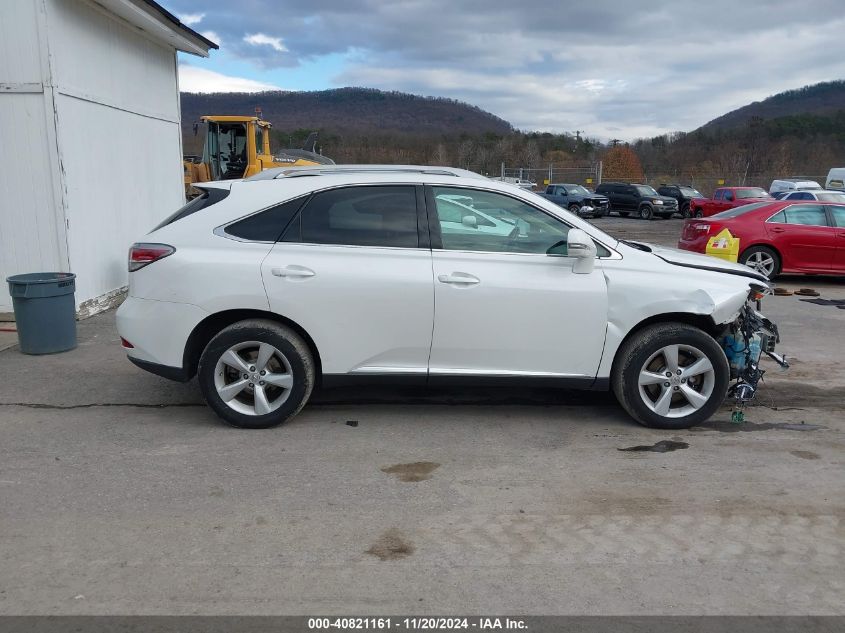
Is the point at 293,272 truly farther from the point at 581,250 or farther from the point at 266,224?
the point at 581,250

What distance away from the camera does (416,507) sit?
3979mm

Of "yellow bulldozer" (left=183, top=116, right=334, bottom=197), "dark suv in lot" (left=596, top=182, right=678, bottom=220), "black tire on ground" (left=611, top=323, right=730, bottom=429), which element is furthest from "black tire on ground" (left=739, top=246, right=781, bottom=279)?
"dark suv in lot" (left=596, top=182, right=678, bottom=220)

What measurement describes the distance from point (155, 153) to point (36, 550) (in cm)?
918

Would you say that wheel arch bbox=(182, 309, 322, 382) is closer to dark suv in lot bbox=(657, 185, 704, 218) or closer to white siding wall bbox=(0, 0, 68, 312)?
white siding wall bbox=(0, 0, 68, 312)

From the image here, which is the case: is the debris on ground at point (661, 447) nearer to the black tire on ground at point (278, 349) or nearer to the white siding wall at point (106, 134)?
the black tire on ground at point (278, 349)

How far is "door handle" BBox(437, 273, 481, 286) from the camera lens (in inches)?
193

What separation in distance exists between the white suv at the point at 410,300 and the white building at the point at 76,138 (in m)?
4.09

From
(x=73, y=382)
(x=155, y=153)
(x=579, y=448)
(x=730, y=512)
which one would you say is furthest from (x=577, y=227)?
(x=155, y=153)

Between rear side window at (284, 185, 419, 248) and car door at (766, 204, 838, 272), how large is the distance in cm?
949

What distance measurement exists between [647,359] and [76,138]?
287 inches

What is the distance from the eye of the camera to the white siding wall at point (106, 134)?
845 cm

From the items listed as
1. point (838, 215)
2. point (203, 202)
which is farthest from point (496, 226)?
point (838, 215)

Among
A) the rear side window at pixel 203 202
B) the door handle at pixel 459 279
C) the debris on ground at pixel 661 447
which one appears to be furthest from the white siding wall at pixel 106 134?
the debris on ground at pixel 661 447
